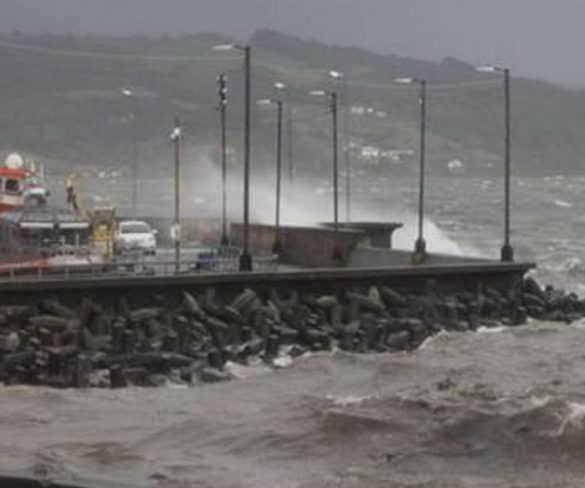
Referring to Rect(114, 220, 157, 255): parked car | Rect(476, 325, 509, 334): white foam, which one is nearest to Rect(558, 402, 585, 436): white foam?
Rect(476, 325, 509, 334): white foam

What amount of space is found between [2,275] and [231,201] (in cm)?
8778

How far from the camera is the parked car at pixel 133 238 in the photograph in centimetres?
5909

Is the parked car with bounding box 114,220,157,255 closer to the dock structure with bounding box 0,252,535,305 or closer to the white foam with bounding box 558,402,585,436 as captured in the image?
the dock structure with bounding box 0,252,535,305

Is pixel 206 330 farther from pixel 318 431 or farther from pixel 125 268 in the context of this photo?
pixel 318 431

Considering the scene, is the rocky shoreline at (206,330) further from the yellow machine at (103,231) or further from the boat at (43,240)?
the yellow machine at (103,231)

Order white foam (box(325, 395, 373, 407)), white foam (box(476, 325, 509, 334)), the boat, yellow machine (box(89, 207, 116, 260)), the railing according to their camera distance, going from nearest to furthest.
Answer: white foam (box(325, 395, 373, 407)) < white foam (box(476, 325, 509, 334)) < the railing < the boat < yellow machine (box(89, 207, 116, 260))

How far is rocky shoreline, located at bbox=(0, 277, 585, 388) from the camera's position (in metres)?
32.9

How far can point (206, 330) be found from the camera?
3766 cm

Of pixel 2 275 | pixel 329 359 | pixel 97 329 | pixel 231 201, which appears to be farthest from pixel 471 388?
pixel 231 201

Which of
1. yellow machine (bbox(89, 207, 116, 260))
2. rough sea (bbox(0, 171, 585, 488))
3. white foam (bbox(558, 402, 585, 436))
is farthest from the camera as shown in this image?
yellow machine (bbox(89, 207, 116, 260))

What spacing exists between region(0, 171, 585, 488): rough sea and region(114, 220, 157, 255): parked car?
22260 millimetres

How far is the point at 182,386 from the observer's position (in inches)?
1268

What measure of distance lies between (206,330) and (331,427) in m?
13.1

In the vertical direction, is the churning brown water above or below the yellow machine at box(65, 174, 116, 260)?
below
